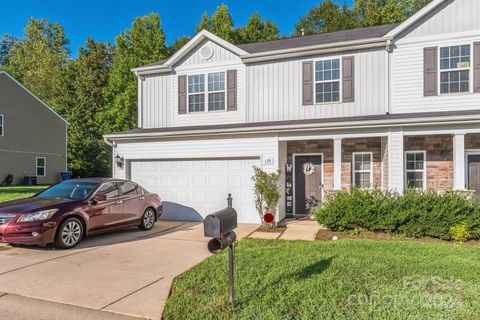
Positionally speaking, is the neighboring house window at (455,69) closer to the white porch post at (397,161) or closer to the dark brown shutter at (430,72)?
the dark brown shutter at (430,72)

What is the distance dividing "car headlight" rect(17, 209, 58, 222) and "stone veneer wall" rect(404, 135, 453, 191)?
32.1 ft

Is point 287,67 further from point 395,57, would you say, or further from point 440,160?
point 440,160

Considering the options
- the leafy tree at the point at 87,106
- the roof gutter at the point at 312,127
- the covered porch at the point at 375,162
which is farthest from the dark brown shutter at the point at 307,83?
the leafy tree at the point at 87,106

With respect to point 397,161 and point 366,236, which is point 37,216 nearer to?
point 366,236

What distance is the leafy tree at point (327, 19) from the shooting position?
29844mm

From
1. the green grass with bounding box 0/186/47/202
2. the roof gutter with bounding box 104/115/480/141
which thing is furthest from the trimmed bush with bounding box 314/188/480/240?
the green grass with bounding box 0/186/47/202

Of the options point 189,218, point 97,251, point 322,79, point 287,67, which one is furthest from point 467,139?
point 97,251

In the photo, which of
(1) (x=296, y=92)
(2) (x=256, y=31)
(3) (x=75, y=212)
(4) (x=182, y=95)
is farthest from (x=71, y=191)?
(2) (x=256, y=31)

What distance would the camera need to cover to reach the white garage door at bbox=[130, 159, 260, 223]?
10.7 metres

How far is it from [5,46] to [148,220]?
45.7 metres

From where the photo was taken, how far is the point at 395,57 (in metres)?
10.4

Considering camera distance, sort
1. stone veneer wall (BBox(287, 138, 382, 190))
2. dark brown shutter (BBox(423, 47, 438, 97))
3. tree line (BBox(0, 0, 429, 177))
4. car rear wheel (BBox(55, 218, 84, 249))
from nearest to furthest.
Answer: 1. car rear wheel (BBox(55, 218, 84, 249))
2. dark brown shutter (BBox(423, 47, 438, 97))
3. stone veneer wall (BBox(287, 138, 382, 190))
4. tree line (BBox(0, 0, 429, 177))

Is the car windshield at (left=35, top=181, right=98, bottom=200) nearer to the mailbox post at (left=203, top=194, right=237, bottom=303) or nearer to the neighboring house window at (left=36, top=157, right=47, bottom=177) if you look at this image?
the mailbox post at (left=203, top=194, right=237, bottom=303)

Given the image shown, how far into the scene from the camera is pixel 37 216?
670 cm
